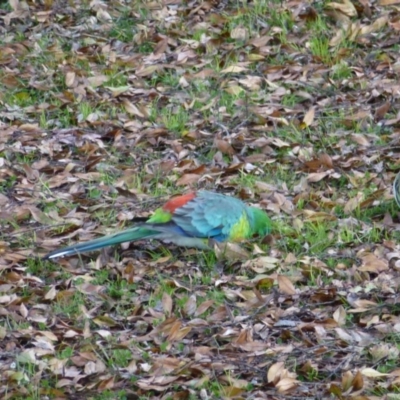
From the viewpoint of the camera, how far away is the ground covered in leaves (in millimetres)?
4926

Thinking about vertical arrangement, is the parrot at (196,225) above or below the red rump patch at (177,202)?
below

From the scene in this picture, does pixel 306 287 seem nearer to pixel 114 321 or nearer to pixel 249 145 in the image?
pixel 114 321

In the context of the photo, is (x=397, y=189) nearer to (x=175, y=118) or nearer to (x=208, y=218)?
(x=208, y=218)

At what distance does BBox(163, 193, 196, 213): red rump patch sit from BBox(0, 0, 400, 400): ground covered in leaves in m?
0.28

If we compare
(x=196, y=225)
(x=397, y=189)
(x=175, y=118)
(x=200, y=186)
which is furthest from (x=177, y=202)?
(x=175, y=118)

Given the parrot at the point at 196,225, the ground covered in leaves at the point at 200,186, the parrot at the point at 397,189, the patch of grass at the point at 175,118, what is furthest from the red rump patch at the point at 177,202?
the patch of grass at the point at 175,118

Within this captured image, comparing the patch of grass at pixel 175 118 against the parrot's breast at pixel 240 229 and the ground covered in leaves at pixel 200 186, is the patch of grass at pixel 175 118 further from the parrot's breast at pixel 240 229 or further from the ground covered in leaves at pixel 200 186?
the parrot's breast at pixel 240 229

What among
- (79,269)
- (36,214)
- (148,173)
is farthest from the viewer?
(148,173)

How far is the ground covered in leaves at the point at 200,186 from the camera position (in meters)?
4.93

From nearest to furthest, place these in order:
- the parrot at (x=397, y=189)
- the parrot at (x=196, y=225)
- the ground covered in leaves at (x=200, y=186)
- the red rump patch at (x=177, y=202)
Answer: the ground covered in leaves at (x=200, y=186) → the parrot at (x=196, y=225) → the red rump patch at (x=177, y=202) → the parrot at (x=397, y=189)

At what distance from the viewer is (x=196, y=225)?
596 cm

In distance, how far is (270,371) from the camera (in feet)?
15.6

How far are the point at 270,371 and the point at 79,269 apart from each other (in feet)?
5.22

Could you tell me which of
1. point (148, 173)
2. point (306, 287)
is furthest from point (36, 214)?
point (306, 287)
